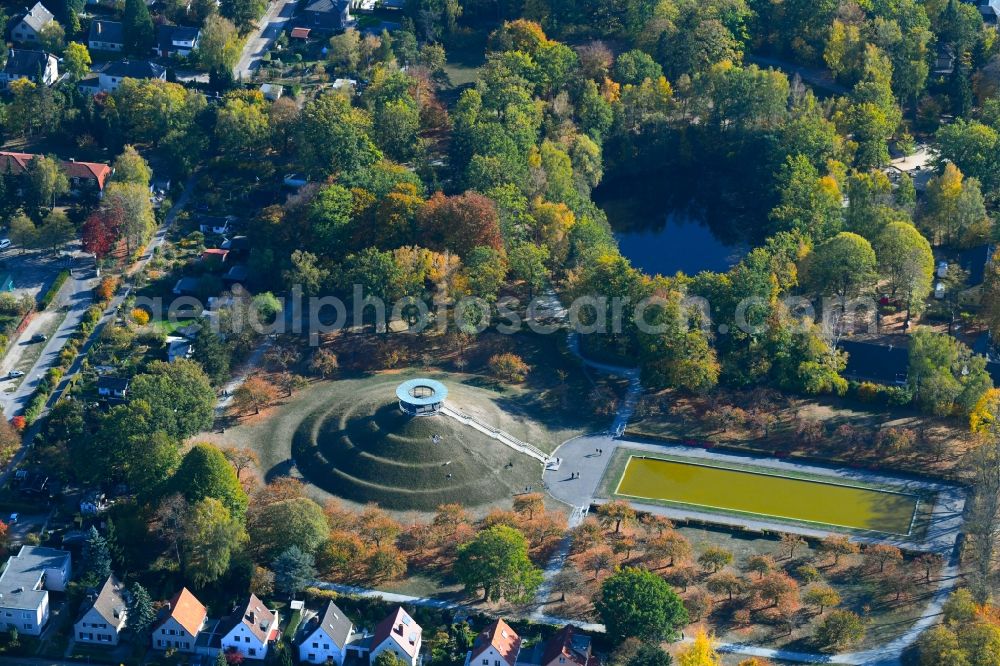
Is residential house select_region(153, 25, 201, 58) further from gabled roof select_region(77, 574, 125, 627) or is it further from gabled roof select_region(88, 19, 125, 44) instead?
gabled roof select_region(77, 574, 125, 627)

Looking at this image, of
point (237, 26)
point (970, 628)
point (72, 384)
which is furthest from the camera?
point (237, 26)

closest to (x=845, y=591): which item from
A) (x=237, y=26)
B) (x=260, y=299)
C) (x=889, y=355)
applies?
(x=889, y=355)

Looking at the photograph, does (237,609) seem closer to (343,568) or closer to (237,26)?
(343,568)

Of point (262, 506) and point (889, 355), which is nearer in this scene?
point (262, 506)

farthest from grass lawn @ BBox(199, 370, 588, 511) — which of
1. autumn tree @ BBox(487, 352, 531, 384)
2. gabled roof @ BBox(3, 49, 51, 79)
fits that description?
gabled roof @ BBox(3, 49, 51, 79)

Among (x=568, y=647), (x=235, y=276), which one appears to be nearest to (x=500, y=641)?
(x=568, y=647)

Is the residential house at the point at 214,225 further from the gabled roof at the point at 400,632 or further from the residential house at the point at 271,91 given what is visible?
the gabled roof at the point at 400,632

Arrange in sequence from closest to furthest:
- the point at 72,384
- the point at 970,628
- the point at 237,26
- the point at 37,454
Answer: the point at 970,628 < the point at 37,454 < the point at 72,384 < the point at 237,26
